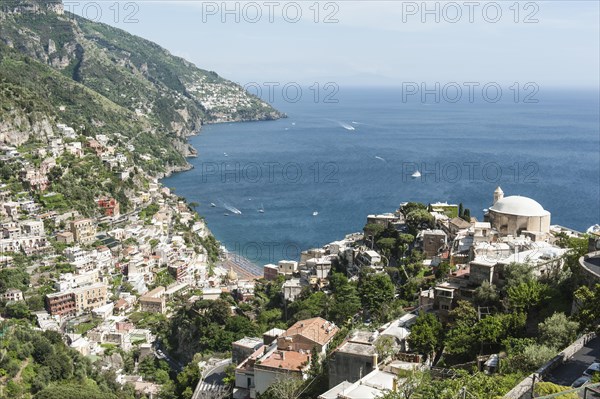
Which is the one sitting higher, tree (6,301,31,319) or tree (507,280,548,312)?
tree (507,280,548,312)

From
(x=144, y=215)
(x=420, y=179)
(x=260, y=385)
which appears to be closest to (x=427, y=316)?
(x=260, y=385)

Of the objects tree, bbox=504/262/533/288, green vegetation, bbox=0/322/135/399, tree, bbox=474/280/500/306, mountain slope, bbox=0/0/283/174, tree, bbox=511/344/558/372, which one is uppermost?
mountain slope, bbox=0/0/283/174

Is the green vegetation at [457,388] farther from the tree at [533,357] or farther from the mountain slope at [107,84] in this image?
the mountain slope at [107,84]

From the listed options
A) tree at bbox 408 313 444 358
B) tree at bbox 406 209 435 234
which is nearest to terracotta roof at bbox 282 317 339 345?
tree at bbox 408 313 444 358

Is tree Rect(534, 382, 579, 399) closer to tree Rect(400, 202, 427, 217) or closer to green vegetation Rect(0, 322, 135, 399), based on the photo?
green vegetation Rect(0, 322, 135, 399)

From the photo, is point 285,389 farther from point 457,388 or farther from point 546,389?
point 546,389

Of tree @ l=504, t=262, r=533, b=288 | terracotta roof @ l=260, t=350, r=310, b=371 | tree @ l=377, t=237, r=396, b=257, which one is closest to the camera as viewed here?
tree @ l=504, t=262, r=533, b=288

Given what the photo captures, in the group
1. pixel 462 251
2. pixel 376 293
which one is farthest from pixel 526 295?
pixel 462 251
